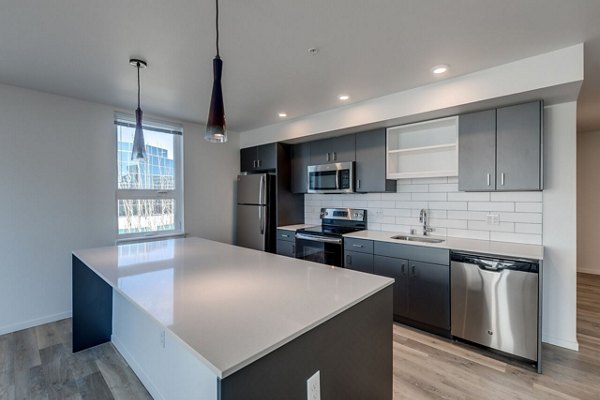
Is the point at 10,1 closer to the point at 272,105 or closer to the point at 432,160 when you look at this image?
the point at 272,105

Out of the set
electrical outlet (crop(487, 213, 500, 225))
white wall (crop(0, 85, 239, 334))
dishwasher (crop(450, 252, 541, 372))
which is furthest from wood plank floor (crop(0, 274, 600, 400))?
electrical outlet (crop(487, 213, 500, 225))

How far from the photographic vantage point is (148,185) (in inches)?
147

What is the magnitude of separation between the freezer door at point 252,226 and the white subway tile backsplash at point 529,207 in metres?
2.89

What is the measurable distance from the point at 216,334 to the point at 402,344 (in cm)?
212

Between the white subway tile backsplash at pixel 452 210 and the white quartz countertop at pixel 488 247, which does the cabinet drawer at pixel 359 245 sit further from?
the white subway tile backsplash at pixel 452 210

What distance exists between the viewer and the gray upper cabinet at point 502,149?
235cm

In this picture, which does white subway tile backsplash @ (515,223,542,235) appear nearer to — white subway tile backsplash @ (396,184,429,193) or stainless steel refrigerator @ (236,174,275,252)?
white subway tile backsplash @ (396,184,429,193)

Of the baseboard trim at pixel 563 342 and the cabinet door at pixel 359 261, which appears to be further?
the cabinet door at pixel 359 261

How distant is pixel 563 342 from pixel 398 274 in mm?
1430

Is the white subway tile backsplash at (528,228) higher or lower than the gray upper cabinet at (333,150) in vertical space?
lower

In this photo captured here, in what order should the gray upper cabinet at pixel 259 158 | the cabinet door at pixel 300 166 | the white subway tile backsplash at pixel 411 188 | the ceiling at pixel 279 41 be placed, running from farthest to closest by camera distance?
the gray upper cabinet at pixel 259 158, the cabinet door at pixel 300 166, the white subway tile backsplash at pixel 411 188, the ceiling at pixel 279 41

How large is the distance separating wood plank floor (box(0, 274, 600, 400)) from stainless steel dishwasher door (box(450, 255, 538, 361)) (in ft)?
0.52

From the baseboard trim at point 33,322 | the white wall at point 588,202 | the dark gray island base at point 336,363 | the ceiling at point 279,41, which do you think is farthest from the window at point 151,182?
the white wall at point 588,202

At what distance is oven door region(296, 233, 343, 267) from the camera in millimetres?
3324
